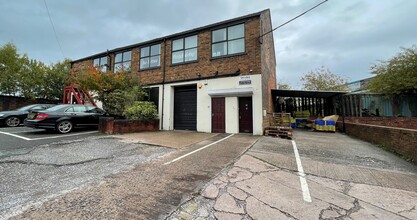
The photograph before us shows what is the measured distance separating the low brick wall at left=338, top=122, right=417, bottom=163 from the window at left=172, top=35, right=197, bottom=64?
10137 mm

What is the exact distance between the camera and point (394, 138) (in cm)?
681

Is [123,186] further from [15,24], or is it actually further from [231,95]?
[15,24]

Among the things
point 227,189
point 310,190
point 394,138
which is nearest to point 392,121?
point 394,138

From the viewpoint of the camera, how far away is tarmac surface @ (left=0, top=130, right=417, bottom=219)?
244 cm

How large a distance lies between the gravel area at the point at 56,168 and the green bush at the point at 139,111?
435cm

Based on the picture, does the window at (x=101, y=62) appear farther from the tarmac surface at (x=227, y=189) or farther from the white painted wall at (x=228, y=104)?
the tarmac surface at (x=227, y=189)

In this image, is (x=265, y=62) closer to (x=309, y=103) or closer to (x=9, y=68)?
(x=309, y=103)

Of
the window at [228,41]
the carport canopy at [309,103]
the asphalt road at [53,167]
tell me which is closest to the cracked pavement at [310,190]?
the asphalt road at [53,167]

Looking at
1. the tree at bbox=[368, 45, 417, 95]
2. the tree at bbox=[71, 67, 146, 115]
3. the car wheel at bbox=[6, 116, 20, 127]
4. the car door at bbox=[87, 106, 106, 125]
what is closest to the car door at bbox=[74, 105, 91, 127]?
the car door at bbox=[87, 106, 106, 125]

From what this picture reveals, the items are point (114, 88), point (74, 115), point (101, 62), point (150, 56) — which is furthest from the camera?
point (101, 62)

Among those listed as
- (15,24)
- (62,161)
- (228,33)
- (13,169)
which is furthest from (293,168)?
(15,24)

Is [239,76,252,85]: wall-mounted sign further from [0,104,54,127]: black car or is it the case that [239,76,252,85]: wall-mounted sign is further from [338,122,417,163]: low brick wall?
[0,104,54,127]: black car

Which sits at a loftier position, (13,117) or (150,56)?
(150,56)

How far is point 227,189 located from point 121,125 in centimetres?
820
